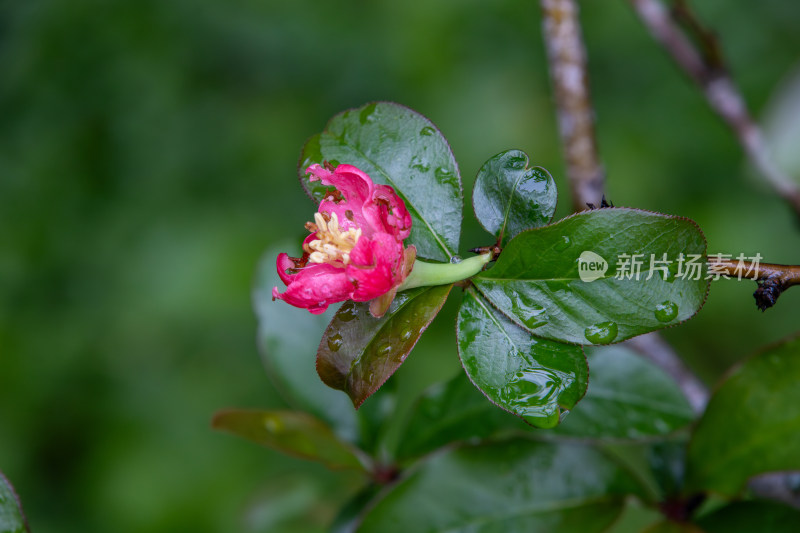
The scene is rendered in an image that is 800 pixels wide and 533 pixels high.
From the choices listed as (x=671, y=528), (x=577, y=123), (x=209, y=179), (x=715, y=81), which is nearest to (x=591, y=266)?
(x=671, y=528)

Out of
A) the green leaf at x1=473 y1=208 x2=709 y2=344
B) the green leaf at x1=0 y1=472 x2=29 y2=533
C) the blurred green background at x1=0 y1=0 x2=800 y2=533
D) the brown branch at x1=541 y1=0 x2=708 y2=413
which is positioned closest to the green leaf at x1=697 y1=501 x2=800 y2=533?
the brown branch at x1=541 y1=0 x2=708 y2=413

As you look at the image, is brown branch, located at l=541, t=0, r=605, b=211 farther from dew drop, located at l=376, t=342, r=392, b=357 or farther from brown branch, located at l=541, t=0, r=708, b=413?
dew drop, located at l=376, t=342, r=392, b=357

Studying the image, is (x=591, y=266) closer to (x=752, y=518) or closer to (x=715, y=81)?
(x=752, y=518)

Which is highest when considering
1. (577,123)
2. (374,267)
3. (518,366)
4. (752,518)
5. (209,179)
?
(209,179)

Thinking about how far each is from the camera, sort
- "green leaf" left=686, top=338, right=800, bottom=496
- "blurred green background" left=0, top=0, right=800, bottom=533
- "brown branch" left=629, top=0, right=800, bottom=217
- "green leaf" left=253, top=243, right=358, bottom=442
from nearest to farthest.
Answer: "green leaf" left=686, top=338, right=800, bottom=496
"green leaf" left=253, top=243, right=358, bottom=442
"brown branch" left=629, top=0, right=800, bottom=217
"blurred green background" left=0, top=0, right=800, bottom=533

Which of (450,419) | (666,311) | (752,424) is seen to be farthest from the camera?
(450,419)

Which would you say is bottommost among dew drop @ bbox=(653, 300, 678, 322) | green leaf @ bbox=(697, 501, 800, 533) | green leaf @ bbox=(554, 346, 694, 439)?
green leaf @ bbox=(697, 501, 800, 533)

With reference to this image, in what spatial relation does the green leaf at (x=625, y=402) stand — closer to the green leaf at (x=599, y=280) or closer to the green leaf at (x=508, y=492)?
the green leaf at (x=508, y=492)

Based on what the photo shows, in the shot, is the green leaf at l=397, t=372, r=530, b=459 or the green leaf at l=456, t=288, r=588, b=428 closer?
the green leaf at l=456, t=288, r=588, b=428
